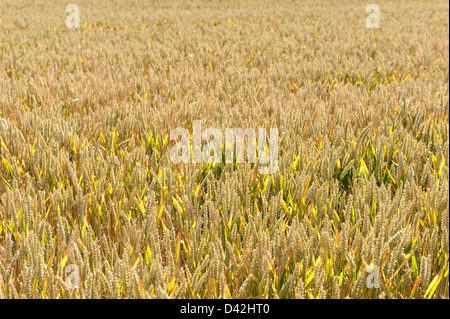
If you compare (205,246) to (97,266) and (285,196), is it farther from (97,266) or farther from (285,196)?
(285,196)

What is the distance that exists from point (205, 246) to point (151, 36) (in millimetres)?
5641

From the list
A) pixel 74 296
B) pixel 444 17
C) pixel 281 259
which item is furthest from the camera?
pixel 444 17

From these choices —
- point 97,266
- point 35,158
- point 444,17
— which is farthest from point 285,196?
point 444,17

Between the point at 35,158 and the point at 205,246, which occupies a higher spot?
the point at 35,158

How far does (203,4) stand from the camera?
11.9 metres

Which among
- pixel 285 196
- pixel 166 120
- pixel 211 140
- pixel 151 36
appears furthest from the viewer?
pixel 151 36

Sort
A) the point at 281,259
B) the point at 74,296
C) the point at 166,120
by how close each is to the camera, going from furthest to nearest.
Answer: the point at 166,120 → the point at 281,259 → the point at 74,296

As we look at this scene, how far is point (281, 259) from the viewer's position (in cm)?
110

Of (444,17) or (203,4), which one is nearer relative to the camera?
(444,17)

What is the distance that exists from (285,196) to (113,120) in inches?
46.6

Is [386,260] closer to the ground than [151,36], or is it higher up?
closer to the ground

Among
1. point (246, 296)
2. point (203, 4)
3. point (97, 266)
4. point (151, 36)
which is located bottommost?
point (246, 296)

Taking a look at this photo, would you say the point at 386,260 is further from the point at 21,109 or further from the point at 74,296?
the point at 21,109

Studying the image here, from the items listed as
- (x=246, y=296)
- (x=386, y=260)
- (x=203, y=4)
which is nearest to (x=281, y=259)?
(x=246, y=296)
